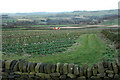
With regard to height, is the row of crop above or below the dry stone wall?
above

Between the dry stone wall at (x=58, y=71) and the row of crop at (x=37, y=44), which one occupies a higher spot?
the row of crop at (x=37, y=44)

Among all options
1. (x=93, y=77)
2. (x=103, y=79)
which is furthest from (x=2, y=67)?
(x=103, y=79)

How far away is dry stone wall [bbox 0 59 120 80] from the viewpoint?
250 inches

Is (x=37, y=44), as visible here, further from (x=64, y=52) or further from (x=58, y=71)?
(x=58, y=71)

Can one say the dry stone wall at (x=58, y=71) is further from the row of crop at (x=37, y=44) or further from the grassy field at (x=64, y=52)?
the row of crop at (x=37, y=44)

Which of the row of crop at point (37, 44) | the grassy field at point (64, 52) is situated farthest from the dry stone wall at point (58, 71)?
the row of crop at point (37, 44)

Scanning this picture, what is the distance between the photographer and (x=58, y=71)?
655cm

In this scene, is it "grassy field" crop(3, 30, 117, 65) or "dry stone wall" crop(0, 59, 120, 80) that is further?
"grassy field" crop(3, 30, 117, 65)

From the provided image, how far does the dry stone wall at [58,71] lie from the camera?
250 inches

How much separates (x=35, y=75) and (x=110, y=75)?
3.41m

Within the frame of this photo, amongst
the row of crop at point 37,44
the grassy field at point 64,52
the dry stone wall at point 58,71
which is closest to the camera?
the dry stone wall at point 58,71

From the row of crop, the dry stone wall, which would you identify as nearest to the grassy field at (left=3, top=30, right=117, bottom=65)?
the row of crop

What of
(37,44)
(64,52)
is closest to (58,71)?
(64,52)

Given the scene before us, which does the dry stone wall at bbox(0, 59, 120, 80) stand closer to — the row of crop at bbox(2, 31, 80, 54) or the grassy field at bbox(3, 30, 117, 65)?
the grassy field at bbox(3, 30, 117, 65)
